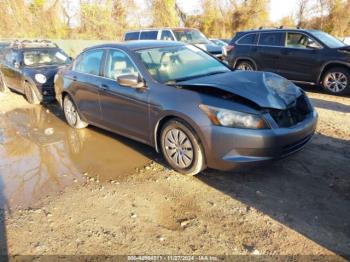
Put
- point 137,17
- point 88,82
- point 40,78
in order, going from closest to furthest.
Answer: point 88,82 → point 40,78 → point 137,17

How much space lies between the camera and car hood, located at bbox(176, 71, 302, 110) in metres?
4.24

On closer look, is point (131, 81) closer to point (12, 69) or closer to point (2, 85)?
point (12, 69)

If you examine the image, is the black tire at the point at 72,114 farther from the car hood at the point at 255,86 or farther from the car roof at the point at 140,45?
the car hood at the point at 255,86

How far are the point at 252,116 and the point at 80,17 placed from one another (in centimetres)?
2844

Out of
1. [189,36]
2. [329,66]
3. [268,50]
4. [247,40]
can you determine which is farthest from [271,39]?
[189,36]

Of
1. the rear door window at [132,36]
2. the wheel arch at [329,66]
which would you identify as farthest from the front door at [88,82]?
the rear door window at [132,36]

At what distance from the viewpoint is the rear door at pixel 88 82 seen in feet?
19.3

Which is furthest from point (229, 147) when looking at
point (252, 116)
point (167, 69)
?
point (167, 69)

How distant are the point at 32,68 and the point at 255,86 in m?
7.03

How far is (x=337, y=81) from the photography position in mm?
8852

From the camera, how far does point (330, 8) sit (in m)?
35.8

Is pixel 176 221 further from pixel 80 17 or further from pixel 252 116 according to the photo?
pixel 80 17

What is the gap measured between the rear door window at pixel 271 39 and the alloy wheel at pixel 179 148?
262 inches

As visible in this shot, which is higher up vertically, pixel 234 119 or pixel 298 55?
pixel 298 55
